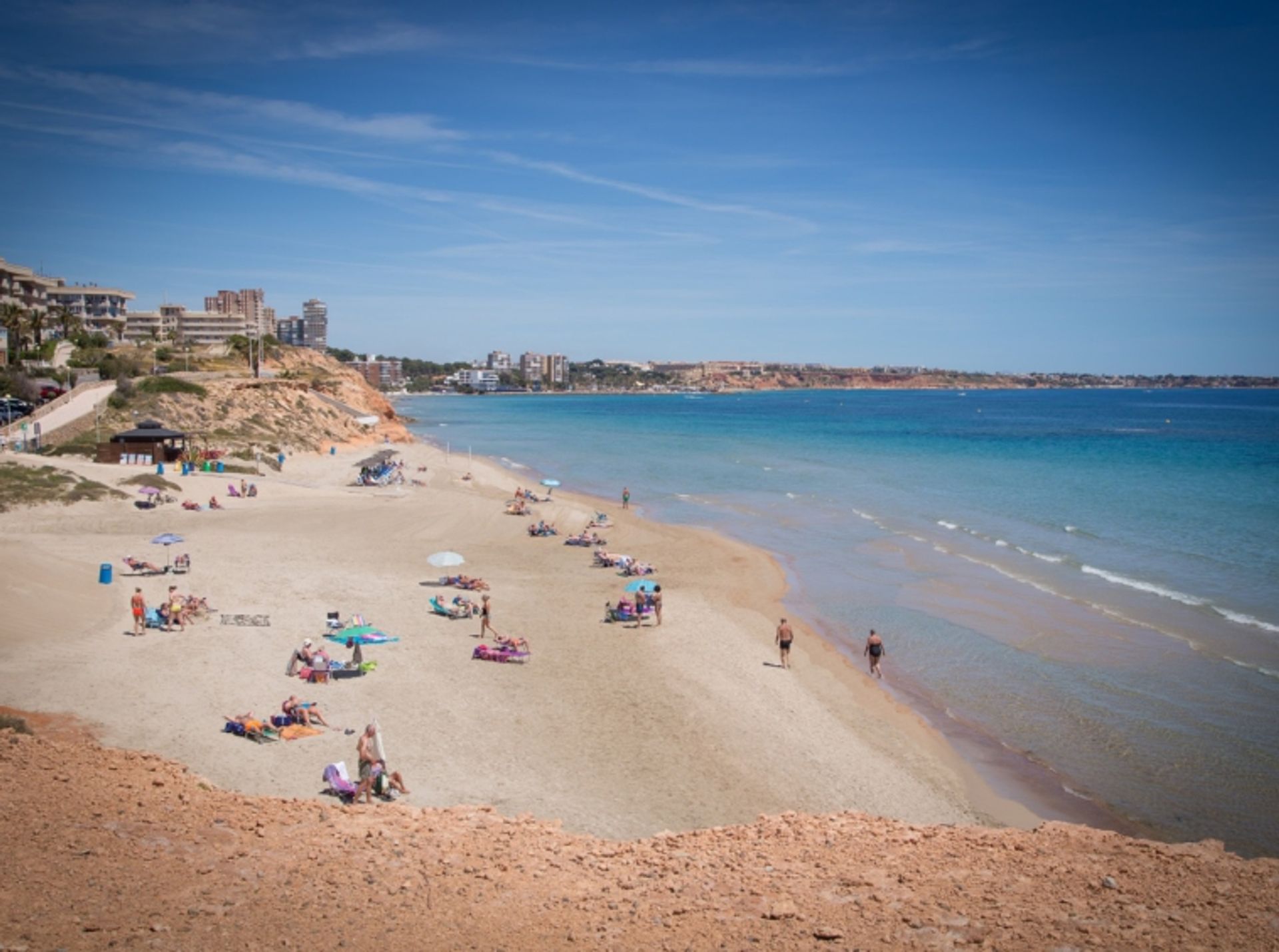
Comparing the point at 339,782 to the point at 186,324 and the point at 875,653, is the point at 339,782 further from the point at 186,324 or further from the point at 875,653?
the point at 186,324

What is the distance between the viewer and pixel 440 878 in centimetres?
807

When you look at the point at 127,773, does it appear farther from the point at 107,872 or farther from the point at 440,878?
the point at 440,878

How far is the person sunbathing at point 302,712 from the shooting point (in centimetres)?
1277

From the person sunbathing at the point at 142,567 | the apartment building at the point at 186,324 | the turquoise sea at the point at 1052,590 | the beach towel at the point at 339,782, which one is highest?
the apartment building at the point at 186,324

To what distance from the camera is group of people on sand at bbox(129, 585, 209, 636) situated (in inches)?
645

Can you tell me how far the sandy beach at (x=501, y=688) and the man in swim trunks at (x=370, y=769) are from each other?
35 cm

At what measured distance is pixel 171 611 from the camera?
663 inches

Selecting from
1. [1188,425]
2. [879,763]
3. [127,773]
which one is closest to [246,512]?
[127,773]

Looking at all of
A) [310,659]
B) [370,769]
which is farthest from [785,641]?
[370,769]

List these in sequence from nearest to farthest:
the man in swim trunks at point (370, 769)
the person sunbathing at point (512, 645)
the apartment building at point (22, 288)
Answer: the man in swim trunks at point (370, 769) < the person sunbathing at point (512, 645) < the apartment building at point (22, 288)

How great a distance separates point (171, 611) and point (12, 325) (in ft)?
178

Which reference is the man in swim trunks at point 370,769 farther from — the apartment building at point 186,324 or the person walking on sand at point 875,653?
the apartment building at point 186,324

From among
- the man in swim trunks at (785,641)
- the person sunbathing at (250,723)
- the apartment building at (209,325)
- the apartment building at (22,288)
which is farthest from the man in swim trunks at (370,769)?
the apartment building at (209,325)

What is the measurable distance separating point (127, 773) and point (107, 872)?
8.61ft
